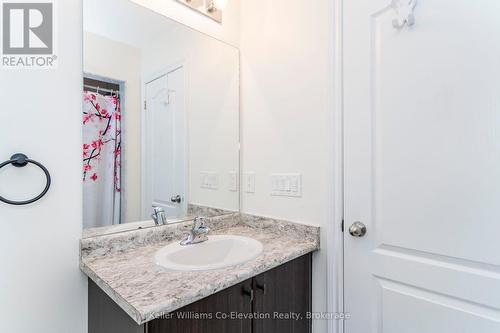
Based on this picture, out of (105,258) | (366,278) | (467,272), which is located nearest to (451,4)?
(467,272)

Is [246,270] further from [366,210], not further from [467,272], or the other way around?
[467,272]

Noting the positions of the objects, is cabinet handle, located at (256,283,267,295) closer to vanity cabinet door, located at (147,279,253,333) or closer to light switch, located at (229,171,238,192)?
vanity cabinet door, located at (147,279,253,333)

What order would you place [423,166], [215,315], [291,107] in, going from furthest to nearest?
1. [291,107]
2. [423,166]
3. [215,315]

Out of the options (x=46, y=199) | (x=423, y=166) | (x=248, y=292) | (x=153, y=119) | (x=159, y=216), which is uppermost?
(x=153, y=119)

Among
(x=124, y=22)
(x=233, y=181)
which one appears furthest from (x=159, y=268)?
(x=124, y=22)

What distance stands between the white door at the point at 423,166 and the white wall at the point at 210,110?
2.32 ft

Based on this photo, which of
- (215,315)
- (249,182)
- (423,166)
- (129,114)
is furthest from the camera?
(249,182)

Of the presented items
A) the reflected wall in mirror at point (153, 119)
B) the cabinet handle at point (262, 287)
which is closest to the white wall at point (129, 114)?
the reflected wall in mirror at point (153, 119)

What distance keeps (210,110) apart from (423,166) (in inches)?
44.7

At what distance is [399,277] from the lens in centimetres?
107

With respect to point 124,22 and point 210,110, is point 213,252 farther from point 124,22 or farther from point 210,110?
point 124,22

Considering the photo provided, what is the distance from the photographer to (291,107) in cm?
141

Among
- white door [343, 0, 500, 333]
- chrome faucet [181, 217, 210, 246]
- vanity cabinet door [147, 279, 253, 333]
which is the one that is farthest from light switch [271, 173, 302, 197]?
vanity cabinet door [147, 279, 253, 333]

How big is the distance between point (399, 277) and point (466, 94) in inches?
28.3
